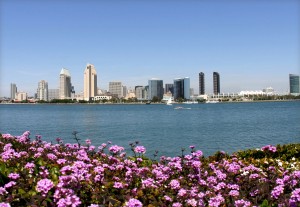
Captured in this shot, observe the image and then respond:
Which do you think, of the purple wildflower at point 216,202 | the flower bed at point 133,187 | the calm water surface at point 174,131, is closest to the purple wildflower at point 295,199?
the flower bed at point 133,187

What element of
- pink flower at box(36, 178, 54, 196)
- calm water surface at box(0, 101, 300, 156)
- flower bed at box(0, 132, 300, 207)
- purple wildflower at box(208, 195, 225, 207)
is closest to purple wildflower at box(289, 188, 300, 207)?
flower bed at box(0, 132, 300, 207)

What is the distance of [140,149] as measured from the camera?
6.62 metres

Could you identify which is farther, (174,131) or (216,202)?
(174,131)

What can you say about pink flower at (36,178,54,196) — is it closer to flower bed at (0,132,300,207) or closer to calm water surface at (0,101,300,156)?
flower bed at (0,132,300,207)

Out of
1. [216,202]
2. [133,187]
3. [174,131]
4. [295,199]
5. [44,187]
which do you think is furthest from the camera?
[174,131]

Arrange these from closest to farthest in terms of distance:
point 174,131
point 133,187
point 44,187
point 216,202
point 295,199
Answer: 1. point 44,187
2. point 295,199
3. point 216,202
4. point 133,187
5. point 174,131

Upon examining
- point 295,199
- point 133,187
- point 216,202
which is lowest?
point 133,187

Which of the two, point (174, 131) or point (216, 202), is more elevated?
point (216, 202)

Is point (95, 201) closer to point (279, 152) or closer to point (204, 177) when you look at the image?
point (204, 177)

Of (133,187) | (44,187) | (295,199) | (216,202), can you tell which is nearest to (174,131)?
(133,187)

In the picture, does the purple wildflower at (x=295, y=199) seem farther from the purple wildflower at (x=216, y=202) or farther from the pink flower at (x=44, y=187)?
the pink flower at (x=44, y=187)

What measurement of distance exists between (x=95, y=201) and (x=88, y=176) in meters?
0.46

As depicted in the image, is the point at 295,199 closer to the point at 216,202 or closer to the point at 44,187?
the point at 216,202

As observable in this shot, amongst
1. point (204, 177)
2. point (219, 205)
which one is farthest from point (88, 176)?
point (204, 177)
